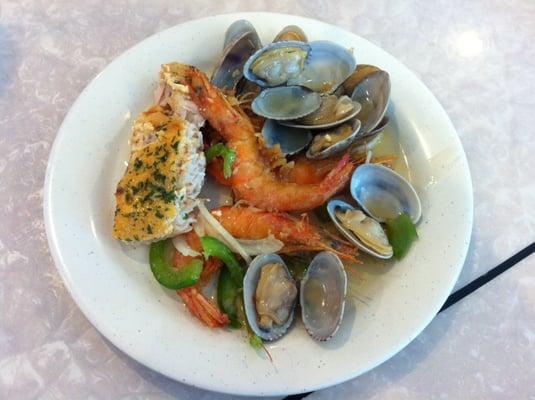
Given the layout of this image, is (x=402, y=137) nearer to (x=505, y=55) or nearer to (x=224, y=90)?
(x=224, y=90)

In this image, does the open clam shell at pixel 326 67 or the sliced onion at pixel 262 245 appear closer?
the sliced onion at pixel 262 245

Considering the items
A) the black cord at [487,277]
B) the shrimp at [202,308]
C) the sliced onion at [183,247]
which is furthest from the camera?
the black cord at [487,277]

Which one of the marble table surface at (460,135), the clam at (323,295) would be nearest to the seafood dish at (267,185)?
the clam at (323,295)

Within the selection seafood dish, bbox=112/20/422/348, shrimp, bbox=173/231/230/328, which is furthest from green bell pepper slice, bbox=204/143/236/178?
shrimp, bbox=173/231/230/328

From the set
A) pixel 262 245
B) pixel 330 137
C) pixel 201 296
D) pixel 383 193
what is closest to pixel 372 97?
pixel 330 137

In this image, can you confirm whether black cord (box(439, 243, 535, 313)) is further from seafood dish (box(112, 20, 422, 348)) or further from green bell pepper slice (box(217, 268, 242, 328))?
green bell pepper slice (box(217, 268, 242, 328))

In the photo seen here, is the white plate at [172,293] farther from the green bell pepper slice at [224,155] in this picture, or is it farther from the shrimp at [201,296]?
the green bell pepper slice at [224,155]

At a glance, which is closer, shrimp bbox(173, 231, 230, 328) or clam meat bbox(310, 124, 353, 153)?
shrimp bbox(173, 231, 230, 328)
